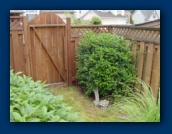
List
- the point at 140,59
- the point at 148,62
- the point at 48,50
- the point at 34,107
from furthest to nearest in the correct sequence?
the point at 48,50, the point at 140,59, the point at 148,62, the point at 34,107

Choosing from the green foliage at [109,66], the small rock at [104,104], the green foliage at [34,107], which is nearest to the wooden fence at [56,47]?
the green foliage at [109,66]

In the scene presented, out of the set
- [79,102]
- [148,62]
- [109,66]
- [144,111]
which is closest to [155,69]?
[148,62]

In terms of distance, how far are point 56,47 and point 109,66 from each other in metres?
1.10

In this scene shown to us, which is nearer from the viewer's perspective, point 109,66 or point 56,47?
point 109,66

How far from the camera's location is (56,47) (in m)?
3.92

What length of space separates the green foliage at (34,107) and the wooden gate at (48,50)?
1850mm

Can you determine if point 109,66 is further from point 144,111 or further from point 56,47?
point 144,111

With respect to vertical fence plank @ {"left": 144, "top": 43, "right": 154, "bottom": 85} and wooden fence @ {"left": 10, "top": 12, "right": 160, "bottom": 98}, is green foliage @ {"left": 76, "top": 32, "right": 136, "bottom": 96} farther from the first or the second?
vertical fence plank @ {"left": 144, "top": 43, "right": 154, "bottom": 85}

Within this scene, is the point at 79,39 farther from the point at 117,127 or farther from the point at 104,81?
the point at 117,127

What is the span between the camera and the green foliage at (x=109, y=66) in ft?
10.7

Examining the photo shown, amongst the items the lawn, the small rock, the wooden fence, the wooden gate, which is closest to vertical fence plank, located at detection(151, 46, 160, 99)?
the wooden fence

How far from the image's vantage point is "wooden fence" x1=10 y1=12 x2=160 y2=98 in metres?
3.05

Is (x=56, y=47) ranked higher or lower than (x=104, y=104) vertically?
higher

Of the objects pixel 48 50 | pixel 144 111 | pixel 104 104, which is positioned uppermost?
pixel 48 50
